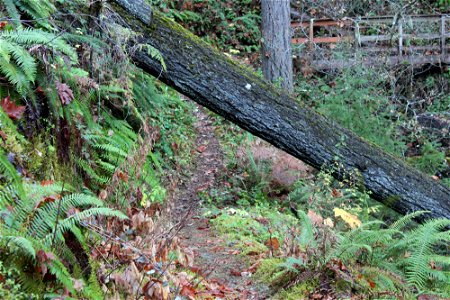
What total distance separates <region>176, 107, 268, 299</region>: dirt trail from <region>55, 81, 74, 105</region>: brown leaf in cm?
202

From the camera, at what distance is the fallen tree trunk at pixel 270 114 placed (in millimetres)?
7105

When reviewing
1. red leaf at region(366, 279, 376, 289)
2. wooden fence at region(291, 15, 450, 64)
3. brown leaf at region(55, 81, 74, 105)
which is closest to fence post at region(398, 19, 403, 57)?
wooden fence at region(291, 15, 450, 64)

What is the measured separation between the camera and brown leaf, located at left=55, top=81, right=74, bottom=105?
563 centimetres

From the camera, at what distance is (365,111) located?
11531 mm

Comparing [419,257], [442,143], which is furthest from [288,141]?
[442,143]

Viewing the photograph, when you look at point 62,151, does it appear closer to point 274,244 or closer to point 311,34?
point 274,244

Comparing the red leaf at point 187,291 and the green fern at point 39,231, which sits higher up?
the green fern at point 39,231

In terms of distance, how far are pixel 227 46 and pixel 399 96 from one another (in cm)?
634

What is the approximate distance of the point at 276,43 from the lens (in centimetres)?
1541

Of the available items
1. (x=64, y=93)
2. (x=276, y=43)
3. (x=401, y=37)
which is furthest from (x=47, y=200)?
(x=401, y=37)

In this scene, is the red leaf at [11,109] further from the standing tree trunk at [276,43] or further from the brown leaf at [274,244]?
the standing tree trunk at [276,43]

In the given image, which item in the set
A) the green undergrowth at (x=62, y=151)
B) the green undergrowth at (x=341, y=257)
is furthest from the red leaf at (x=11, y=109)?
the green undergrowth at (x=341, y=257)

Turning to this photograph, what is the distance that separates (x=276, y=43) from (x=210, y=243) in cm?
950

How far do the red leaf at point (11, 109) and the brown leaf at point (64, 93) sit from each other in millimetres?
524
